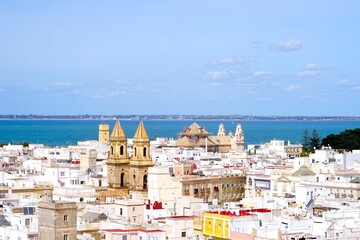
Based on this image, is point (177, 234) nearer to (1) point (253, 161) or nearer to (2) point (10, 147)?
(1) point (253, 161)

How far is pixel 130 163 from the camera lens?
7181 centimetres

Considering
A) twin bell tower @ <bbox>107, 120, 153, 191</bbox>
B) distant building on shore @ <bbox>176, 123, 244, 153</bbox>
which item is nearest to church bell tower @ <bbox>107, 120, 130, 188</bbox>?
twin bell tower @ <bbox>107, 120, 153, 191</bbox>

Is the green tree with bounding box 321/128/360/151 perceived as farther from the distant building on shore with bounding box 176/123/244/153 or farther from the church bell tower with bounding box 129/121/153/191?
the church bell tower with bounding box 129/121/153/191

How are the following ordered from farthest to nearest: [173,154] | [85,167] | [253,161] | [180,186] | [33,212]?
[173,154] → [253,161] → [85,167] → [180,186] → [33,212]

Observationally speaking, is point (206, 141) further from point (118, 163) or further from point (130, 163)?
point (130, 163)

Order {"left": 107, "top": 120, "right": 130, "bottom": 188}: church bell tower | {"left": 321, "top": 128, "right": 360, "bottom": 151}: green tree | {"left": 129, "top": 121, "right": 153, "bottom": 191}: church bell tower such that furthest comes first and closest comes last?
{"left": 321, "top": 128, "right": 360, "bottom": 151}: green tree, {"left": 107, "top": 120, "right": 130, "bottom": 188}: church bell tower, {"left": 129, "top": 121, "right": 153, "bottom": 191}: church bell tower

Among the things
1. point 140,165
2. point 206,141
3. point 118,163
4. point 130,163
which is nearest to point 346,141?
point 206,141

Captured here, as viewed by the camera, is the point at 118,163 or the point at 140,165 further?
the point at 118,163

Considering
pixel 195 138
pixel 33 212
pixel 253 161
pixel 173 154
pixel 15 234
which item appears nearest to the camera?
pixel 15 234

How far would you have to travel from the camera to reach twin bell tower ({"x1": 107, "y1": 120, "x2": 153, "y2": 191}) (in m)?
70.4

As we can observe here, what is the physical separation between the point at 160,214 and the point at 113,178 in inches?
762

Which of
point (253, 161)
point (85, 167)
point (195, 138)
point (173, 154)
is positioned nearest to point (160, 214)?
point (85, 167)

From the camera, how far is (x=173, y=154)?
337ft

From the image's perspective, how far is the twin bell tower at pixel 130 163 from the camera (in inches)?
2773
